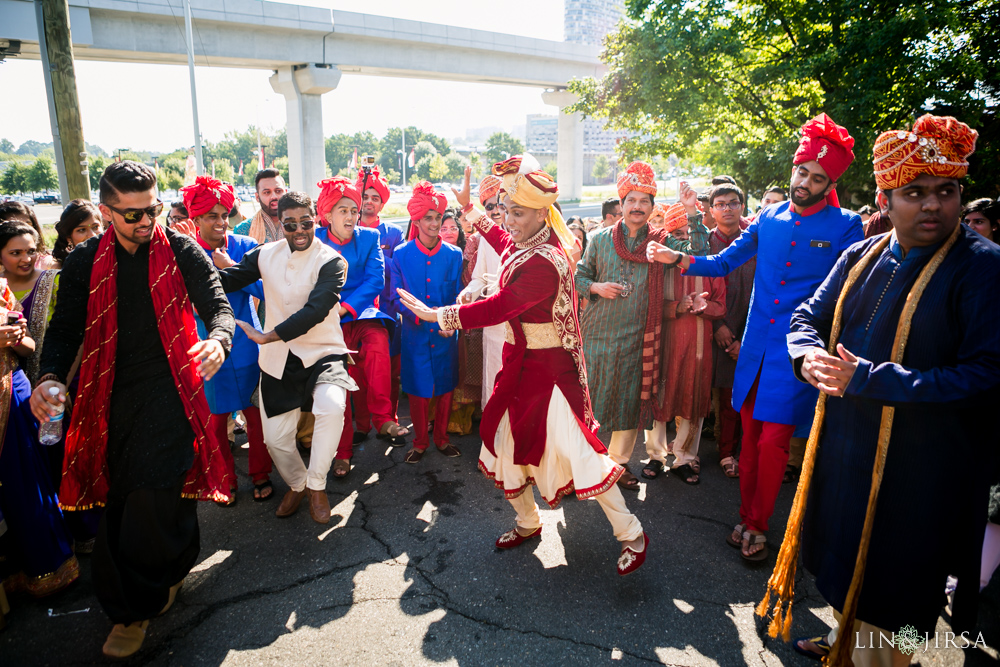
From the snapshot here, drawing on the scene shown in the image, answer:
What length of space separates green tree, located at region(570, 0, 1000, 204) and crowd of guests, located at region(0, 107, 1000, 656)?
13.8ft

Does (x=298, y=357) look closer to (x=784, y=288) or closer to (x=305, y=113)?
(x=784, y=288)

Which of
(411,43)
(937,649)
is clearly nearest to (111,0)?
(411,43)

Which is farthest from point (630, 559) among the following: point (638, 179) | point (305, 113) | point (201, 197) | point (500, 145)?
point (500, 145)

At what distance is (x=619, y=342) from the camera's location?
14.1 ft

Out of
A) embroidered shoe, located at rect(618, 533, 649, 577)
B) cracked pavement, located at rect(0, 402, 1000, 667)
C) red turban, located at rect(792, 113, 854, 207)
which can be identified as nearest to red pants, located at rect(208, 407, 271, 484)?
cracked pavement, located at rect(0, 402, 1000, 667)

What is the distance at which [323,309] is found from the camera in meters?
3.64

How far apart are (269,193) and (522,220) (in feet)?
11.3

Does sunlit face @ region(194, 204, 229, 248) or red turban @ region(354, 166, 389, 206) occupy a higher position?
red turban @ region(354, 166, 389, 206)

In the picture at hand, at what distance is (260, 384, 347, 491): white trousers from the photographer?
12.3ft

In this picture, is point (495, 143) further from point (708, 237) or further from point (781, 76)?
point (708, 237)

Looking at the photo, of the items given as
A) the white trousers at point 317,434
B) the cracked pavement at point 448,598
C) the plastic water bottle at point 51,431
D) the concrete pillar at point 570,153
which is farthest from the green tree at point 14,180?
the plastic water bottle at point 51,431

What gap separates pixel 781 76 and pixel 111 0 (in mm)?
19613

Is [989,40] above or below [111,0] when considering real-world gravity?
below

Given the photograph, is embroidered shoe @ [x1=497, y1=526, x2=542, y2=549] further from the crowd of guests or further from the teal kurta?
the teal kurta
